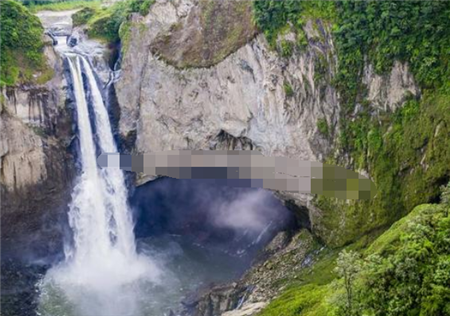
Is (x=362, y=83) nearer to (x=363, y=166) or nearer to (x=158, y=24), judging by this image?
(x=363, y=166)

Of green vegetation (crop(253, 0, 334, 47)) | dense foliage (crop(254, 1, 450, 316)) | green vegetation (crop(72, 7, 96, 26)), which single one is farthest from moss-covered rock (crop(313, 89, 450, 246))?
green vegetation (crop(72, 7, 96, 26))

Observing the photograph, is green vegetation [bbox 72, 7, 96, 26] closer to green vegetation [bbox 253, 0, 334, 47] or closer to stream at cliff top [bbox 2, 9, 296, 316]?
stream at cliff top [bbox 2, 9, 296, 316]

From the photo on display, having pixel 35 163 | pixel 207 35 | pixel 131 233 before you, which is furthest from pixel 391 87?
pixel 35 163

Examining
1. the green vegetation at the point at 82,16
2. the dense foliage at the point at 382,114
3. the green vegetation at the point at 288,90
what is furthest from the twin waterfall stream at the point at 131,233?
the green vegetation at the point at 288,90

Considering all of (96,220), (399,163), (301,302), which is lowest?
(301,302)

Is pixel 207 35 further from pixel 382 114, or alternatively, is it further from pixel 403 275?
pixel 403 275

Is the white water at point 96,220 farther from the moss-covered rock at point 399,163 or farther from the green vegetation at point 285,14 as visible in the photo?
the moss-covered rock at point 399,163

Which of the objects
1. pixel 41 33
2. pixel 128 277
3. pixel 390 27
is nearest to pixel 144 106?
pixel 41 33
